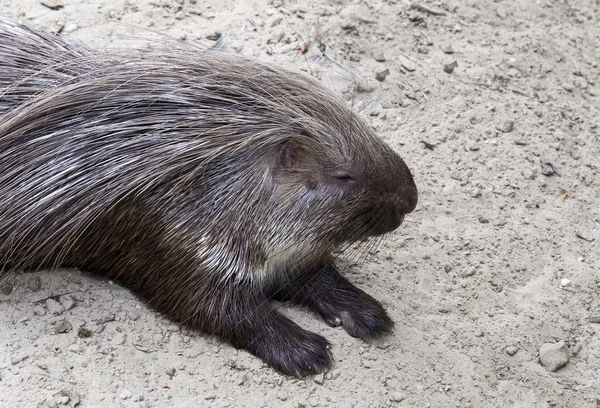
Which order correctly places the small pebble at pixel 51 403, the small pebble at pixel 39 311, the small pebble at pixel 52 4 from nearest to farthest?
the small pebble at pixel 51 403
the small pebble at pixel 39 311
the small pebble at pixel 52 4

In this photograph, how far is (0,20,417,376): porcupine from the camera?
293 cm

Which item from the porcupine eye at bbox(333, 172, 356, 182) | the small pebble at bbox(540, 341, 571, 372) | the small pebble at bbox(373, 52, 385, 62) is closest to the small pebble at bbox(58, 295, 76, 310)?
the porcupine eye at bbox(333, 172, 356, 182)

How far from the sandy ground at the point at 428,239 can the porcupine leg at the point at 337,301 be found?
5cm

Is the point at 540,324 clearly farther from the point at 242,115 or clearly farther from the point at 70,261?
the point at 70,261

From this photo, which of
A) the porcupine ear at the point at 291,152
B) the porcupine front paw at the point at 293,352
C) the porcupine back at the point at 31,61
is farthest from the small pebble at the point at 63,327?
the porcupine ear at the point at 291,152

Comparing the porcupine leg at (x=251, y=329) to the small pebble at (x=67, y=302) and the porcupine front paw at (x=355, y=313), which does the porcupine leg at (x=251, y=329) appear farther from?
the small pebble at (x=67, y=302)

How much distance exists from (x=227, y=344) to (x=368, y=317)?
1.89 feet

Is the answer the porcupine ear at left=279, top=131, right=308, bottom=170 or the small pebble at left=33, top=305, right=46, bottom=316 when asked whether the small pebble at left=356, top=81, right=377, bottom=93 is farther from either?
the small pebble at left=33, top=305, right=46, bottom=316

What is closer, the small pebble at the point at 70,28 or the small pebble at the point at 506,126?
the small pebble at the point at 70,28

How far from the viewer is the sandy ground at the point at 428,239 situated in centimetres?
298

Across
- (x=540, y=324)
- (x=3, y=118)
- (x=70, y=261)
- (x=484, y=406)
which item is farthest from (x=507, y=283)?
(x=3, y=118)

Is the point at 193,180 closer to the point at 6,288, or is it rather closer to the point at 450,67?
the point at 6,288

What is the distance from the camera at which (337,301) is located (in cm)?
338

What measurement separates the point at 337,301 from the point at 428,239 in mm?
742
